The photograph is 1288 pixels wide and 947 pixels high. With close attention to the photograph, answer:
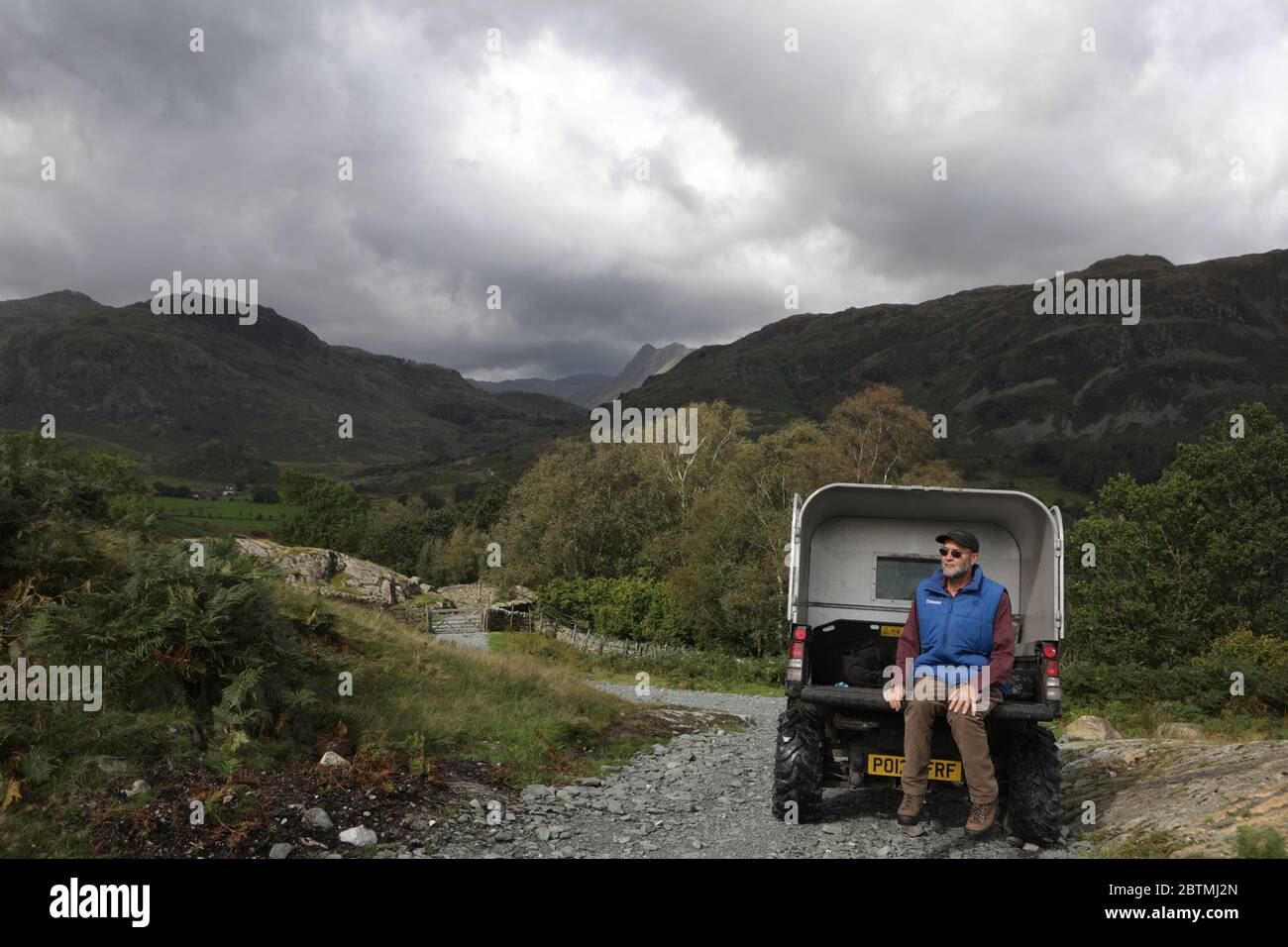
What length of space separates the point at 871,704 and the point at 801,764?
99 centimetres

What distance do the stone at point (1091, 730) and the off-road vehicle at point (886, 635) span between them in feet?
18.9

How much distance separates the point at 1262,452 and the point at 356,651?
38.4 meters

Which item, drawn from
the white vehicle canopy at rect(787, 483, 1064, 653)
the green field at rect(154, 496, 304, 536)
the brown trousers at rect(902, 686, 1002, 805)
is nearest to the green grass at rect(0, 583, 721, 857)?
the white vehicle canopy at rect(787, 483, 1064, 653)

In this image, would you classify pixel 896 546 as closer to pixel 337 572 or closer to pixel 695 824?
pixel 695 824

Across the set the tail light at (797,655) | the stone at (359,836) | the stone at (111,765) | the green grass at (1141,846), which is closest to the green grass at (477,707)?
the stone at (359,836)

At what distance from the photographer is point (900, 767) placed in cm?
683

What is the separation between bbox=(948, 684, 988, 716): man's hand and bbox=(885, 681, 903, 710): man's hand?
1.33 ft

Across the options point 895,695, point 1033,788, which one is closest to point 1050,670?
point 1033,788

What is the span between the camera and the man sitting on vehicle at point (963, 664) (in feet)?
20.3
